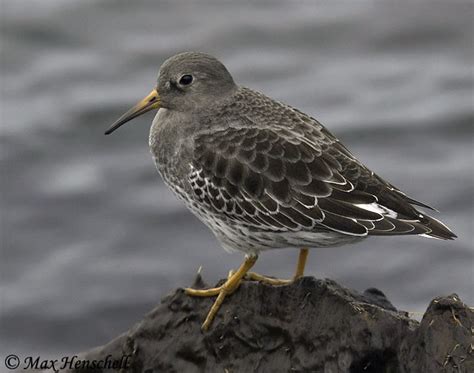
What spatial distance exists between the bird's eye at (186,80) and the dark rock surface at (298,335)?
191cm

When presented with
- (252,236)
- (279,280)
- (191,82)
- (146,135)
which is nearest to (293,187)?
(252,236)

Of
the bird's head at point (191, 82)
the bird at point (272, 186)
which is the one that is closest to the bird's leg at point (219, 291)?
the bird at point (272, 186)

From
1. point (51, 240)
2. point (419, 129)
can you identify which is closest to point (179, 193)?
point (51, 240)

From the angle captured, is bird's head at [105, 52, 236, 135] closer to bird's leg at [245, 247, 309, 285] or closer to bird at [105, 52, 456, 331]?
bird at [105, 52, 456, 331]

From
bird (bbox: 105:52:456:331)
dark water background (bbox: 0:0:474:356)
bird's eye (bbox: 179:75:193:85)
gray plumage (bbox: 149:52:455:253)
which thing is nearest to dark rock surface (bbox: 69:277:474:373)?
bird (bbox: 105:52:456:331)

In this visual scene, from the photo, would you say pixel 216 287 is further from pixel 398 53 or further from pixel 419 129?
pixel 398 53

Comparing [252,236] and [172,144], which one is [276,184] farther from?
[172,144]

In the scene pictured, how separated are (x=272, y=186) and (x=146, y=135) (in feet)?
25.2

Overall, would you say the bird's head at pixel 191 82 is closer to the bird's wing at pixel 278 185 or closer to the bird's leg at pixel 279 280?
the bird's wing at pixel 278 185

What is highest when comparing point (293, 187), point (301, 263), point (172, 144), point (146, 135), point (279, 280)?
point (146, 135)

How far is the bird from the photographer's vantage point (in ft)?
26.8

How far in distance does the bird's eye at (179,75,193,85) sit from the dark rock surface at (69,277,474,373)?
1.91 meters

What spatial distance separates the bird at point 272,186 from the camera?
26.8 feet

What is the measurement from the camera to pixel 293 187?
8.31 m
